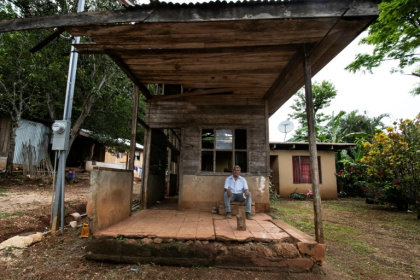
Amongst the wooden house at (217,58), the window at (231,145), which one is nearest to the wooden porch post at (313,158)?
the wooden house at (217,58)

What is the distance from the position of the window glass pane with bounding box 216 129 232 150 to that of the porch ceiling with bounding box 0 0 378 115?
1.83 meters

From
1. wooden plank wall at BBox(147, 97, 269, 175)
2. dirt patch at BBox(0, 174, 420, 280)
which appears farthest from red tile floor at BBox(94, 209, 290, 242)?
wooden plank wall at BBox(147, 97, 269, 175)

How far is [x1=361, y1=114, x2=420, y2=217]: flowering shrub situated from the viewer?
6.49 metres

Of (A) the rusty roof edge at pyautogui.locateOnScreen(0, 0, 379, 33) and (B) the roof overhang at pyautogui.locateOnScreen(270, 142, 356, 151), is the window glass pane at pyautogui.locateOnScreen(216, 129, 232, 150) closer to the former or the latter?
(A) the rusty roof edge at pyautogui.locateOnScreen(0, 0, 379, 33)

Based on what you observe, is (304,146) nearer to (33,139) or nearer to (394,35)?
(394,35)

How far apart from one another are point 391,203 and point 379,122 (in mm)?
12553

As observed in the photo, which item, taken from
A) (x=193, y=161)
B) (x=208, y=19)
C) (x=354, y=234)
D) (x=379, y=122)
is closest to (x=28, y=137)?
(x=193, y=161)

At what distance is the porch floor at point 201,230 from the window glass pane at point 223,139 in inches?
84.8

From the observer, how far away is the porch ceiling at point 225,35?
2.72 metres

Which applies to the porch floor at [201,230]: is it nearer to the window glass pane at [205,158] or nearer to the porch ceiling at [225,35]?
the window glass pane at [205,158]

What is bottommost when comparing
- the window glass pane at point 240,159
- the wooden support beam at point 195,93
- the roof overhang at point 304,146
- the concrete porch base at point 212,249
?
the concrete porch base at point 212,249

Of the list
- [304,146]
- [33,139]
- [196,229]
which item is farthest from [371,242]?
[33,139]

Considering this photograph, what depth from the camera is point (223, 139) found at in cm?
599

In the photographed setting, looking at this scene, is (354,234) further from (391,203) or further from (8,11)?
(8,11)
